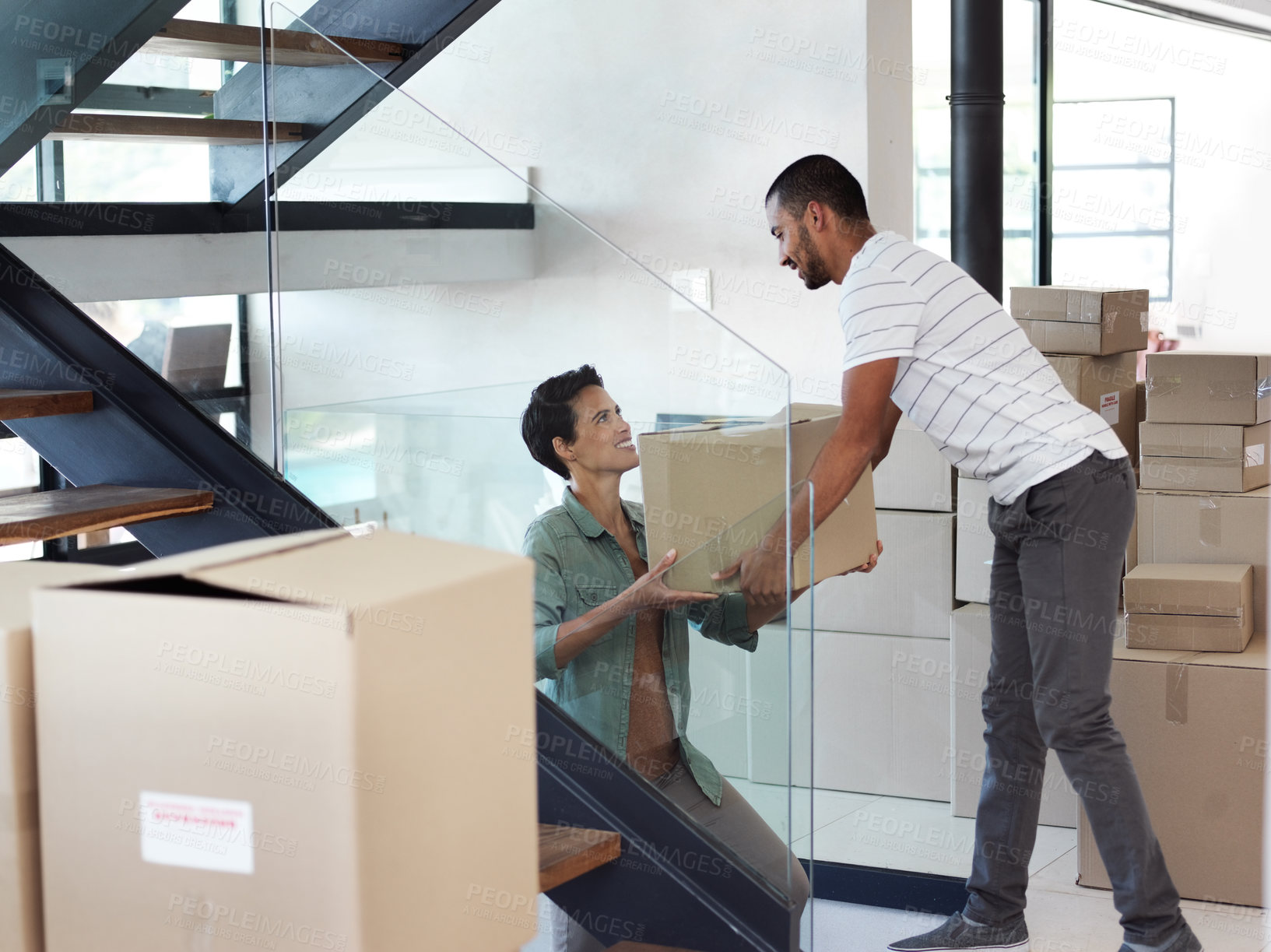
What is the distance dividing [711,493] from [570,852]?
1.54ft

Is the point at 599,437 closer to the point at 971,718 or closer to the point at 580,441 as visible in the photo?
the point at 580,441

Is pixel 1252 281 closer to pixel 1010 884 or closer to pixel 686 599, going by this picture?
pixel 1010 884

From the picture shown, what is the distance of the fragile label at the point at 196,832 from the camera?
0.87m

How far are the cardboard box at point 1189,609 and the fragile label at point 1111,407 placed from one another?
536mm

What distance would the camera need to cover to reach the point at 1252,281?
594 centimetres

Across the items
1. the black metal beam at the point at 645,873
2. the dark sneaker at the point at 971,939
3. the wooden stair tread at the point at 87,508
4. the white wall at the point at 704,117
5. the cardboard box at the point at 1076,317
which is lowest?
the dark sneaker at the point at 971,939

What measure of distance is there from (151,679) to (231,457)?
109 cm

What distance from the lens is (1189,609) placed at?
2641 millimetres

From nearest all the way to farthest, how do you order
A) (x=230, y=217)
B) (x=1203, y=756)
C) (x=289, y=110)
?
(x=289, y=110) < (x=230, y=217) < (x=1203, y=756)

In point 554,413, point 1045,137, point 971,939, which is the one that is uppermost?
point 1045,137

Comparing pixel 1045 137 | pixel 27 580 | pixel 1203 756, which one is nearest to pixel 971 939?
pixel 1203 756

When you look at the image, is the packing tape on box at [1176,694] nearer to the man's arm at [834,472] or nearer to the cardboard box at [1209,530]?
the cardboard box at [1209,530]

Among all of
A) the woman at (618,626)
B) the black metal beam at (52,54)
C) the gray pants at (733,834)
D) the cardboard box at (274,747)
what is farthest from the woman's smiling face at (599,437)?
the black metal beam at (52,54)

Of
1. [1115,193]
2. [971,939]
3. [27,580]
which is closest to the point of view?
[27,580]
